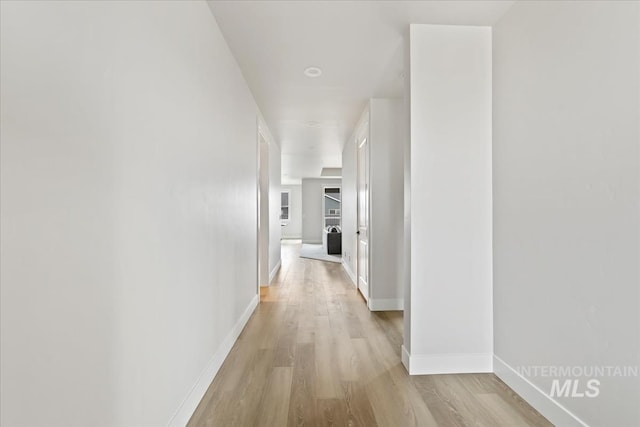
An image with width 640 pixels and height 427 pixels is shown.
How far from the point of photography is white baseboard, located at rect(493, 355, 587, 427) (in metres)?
1.66

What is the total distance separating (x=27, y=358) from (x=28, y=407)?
0.12 metres

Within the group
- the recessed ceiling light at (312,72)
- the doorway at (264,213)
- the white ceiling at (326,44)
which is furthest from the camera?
the doorway at (264,213)

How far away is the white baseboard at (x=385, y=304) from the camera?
383cm

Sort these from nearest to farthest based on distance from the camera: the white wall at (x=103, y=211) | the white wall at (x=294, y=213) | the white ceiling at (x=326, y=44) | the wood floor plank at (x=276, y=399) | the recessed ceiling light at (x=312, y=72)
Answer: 1. the white wall at (x=103, y=211)
2. the wood floor plank at (x=276, y=399)
3. the white ceiling at (x=326, y=44)
4. the recessed ceiling light at (x=312, y=72)
5. the white wall at (x=294, y=213)

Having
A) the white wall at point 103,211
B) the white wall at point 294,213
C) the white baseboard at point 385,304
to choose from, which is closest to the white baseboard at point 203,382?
the white wall at point 103,211

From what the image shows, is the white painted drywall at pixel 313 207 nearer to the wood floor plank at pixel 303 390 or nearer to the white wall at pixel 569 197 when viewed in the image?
the wood floor plank at pixel 303 390

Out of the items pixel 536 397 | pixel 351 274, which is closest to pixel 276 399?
pixel 536 397

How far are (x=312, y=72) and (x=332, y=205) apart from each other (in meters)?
10.1

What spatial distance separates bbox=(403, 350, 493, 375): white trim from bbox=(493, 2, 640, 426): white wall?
0.11 m

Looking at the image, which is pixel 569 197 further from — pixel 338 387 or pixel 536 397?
pixel 338 387

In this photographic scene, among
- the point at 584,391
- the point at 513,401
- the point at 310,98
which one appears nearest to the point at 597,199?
the point at 584,391

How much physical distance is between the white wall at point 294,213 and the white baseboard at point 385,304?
10232mm

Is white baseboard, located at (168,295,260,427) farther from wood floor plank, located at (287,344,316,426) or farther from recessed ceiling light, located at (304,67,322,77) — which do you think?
recessed ceiling light, located at (304,67,322,77)

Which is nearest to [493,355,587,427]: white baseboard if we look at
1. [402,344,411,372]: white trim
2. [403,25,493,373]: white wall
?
[403,25,493,373]: white wall
